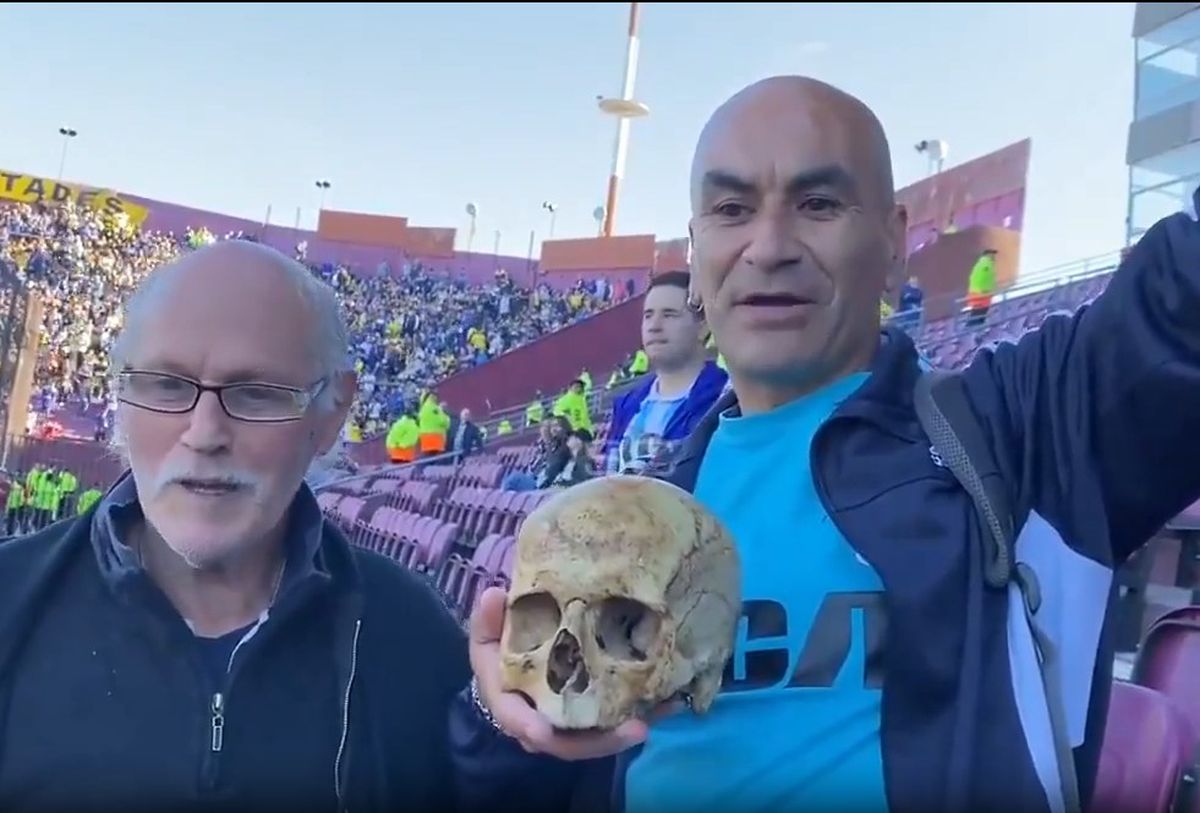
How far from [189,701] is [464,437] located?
1.94m

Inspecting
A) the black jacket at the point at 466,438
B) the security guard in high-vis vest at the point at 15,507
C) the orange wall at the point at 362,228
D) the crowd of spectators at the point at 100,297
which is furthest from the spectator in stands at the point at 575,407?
the security guard in high-vis vest at the point at 15,507

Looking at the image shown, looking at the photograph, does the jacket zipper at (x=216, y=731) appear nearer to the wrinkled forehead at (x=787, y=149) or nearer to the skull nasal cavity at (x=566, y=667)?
the skull nasal cavity at (x=566, y=667)

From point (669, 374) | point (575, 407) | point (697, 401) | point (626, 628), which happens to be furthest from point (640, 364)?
point (626, 628)

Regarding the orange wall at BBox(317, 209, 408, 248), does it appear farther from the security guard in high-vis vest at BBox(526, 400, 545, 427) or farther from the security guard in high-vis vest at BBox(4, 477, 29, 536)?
the security guard in high-vis vest at BBox(526, 400, 545, 427)

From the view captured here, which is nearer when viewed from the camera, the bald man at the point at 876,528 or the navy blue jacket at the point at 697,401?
the bald man at the point at 876,528

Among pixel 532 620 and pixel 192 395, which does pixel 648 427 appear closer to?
pixel 192 395

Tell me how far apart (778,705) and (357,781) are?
21.4 inches

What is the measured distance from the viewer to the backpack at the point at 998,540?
973mm

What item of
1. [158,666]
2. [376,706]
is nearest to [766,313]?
[376,706]

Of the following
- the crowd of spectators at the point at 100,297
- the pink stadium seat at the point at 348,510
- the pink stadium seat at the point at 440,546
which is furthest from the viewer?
the pink stadium seat at the point at 440,546

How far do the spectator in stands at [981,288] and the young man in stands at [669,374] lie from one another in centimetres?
631

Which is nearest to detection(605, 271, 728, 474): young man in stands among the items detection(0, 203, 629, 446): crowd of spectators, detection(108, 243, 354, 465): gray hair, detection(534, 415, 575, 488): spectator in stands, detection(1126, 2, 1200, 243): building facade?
detection(0, 203, 629, 446): crowd of spectators

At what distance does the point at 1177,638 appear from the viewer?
153 cm

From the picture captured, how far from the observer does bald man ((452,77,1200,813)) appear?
0.96 metres
